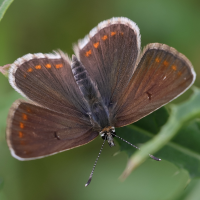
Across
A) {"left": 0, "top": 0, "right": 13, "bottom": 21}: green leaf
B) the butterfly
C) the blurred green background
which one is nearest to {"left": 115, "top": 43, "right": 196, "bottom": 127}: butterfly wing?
the butterfly

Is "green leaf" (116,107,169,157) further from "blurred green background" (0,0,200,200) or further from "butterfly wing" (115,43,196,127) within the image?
"blurred green background" (0,0,200,200)

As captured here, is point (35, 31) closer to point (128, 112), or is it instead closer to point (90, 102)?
point (90, 102)

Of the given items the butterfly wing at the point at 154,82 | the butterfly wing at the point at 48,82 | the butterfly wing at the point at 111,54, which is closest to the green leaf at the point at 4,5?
the butterfly wing at the point at 48,82

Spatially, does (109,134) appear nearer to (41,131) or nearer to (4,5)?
(41,131)

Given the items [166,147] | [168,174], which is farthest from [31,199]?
[166,147]

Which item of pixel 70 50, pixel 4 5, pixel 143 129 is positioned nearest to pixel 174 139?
Answer: pixel 143 129

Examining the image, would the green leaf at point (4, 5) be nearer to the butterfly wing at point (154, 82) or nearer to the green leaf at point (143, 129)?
the butterfly wing at point (154, 82)
